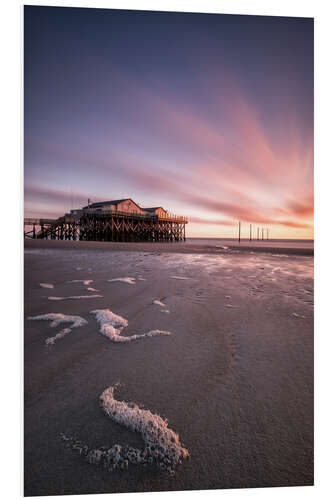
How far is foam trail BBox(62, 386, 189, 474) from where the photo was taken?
2.70ft

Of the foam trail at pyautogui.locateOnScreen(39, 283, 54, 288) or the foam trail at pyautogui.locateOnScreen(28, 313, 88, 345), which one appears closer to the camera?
the foam trail at pyautogui.locateOnScreen(28, 313, 88, 345)

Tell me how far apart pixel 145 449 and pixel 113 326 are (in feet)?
3.32

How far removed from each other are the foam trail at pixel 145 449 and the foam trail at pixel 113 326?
64 cm

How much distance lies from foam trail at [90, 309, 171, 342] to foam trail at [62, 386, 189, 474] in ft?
2.10

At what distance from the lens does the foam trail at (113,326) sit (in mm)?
1604

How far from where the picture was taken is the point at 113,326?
5.86 feet

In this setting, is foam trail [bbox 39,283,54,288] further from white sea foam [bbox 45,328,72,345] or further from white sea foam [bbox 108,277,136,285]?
white sea foam [bbox 45,328,72,345]

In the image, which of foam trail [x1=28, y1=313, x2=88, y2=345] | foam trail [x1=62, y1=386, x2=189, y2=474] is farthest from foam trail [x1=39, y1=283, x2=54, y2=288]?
foam trail [x1=62, y1=386, x2=189, y2=474]

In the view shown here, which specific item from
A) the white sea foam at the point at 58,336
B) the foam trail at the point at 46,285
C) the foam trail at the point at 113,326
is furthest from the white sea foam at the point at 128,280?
the white sea foam at the point at 58,336

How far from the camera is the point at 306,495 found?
107cm

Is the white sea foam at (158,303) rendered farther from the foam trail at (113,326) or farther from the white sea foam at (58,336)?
the white sea foam at (58,336)
